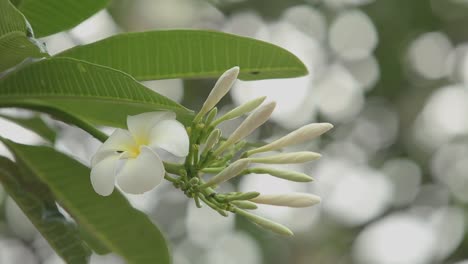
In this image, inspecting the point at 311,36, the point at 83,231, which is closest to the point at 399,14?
the point at 311,36

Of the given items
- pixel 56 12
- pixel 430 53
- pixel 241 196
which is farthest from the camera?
pixel 430 53

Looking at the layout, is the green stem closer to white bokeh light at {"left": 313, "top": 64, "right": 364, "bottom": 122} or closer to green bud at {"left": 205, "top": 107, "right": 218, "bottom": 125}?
green bud at {"left": 205, "top": 107, "right": 218, "bottom": 125}

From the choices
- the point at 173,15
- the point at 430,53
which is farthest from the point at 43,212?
the point at 430,53

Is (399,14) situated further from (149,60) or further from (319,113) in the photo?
(149,60)

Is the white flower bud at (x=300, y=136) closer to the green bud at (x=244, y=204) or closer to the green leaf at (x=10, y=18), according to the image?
the green bud at (x=244, y=204)

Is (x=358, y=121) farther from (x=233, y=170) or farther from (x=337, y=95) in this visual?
(x=233, y=170)
